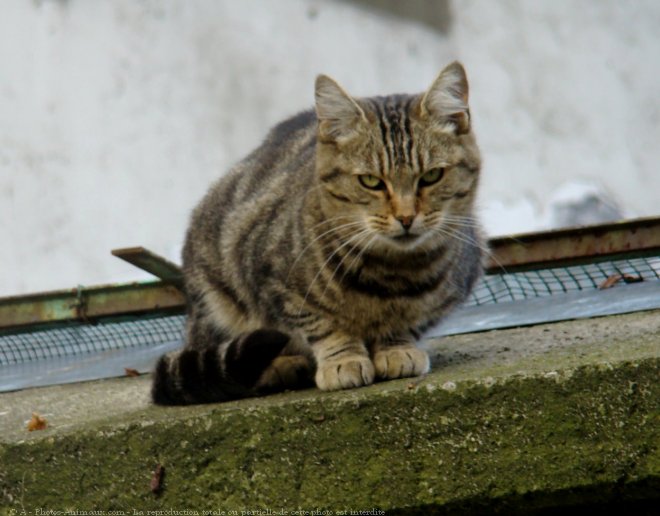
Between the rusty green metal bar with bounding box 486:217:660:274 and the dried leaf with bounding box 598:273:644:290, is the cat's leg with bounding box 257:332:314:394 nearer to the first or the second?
the rusty green metal bar with bounding box 486:217:660:274

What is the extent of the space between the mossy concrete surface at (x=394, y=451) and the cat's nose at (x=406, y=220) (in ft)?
1.00

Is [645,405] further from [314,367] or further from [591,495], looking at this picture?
[314,367]

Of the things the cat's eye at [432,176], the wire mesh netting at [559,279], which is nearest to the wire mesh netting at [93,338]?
the wire mesh netting at [559,279]

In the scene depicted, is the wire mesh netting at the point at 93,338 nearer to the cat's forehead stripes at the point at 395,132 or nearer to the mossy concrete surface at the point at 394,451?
the cat's forehead stripes at the point at 395,132

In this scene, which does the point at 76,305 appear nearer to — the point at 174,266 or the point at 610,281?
the point at 174,266

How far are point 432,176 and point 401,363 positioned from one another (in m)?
0.33

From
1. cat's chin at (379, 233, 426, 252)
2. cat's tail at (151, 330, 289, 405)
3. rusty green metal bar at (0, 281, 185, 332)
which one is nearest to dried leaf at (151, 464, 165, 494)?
cat's tail at (151, 330, 289, 405)

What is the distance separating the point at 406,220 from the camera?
1768mm

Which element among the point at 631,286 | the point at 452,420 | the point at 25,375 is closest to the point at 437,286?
the point at 452,420

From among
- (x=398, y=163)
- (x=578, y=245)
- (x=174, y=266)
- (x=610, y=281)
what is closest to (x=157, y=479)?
(x=398, y=163)

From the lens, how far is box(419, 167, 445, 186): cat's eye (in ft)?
5.99

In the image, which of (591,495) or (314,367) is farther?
(314,367)

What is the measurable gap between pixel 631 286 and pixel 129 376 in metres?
1.21

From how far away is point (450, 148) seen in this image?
188 centimetres
